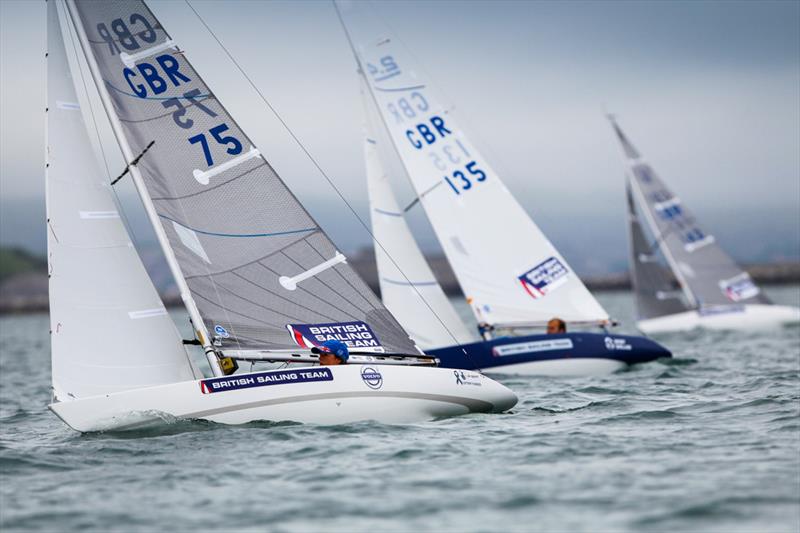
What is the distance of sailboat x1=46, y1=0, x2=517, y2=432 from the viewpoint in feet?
38.4

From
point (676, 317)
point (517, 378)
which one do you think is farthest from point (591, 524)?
point (676, 317)

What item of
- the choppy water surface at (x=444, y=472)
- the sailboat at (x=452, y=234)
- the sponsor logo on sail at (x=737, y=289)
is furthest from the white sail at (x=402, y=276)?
the sponsor logo on sail at (x=737, y=289)

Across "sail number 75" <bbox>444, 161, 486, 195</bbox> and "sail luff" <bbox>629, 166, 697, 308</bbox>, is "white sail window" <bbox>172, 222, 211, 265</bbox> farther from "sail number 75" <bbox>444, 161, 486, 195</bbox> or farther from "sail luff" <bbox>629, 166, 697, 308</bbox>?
"sail luff" <bbox>629, 166, 697, 308</bbox>

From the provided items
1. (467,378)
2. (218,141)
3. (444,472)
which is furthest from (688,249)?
(444,472)

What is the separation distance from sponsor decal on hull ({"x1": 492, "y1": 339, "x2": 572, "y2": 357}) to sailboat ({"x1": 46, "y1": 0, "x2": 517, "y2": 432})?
5.02 metres

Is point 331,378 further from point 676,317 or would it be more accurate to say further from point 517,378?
point 676,317

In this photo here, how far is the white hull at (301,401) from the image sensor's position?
11062 mm

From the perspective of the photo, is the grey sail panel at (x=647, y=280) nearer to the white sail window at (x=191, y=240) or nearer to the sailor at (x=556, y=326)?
the sailor at (x=556, y=326)

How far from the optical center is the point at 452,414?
40.0ft

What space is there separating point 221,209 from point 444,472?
4.85 m

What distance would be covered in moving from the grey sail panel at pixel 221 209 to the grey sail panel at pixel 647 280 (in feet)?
67.1

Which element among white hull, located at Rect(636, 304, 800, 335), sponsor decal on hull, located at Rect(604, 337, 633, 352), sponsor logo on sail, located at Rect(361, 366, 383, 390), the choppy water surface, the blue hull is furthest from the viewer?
white hull, located at Rect(636, 304, 800, 335)

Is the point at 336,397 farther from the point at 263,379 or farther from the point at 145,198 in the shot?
the point at 145,198

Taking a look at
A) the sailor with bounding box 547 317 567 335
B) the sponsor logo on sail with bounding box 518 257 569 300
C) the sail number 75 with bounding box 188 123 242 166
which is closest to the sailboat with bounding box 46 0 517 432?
the sail number 75 with bounding box 188 123 242 166
